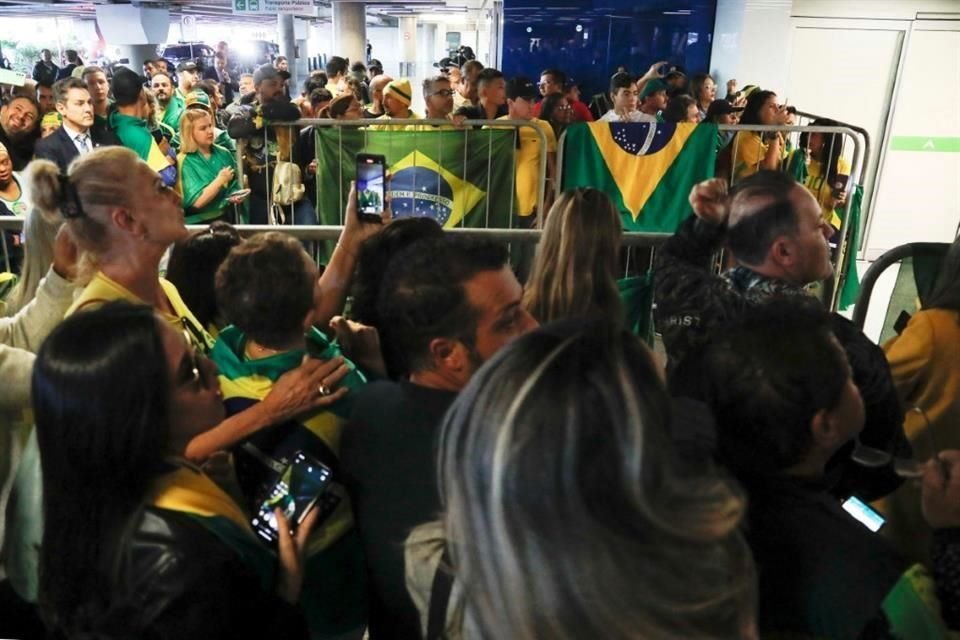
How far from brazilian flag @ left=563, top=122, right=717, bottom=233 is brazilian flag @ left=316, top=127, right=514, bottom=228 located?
0.47 m

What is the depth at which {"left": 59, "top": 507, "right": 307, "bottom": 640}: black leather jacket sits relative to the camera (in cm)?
117

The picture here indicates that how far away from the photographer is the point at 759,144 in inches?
204

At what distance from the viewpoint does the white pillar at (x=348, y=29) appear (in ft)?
64.6

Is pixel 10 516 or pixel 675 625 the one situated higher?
pixel 675 625

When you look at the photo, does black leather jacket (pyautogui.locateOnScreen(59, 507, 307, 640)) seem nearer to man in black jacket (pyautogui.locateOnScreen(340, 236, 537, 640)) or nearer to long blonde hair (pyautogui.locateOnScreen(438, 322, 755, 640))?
man in black jacket (pyautogui.locateOnScreen(340, 236, 537, 640))

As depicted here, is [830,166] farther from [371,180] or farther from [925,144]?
[371,180]

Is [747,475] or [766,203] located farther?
[766,203]

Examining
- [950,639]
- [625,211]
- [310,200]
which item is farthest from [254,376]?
[310,200]

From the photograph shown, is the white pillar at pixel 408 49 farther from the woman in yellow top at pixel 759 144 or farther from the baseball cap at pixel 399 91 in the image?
the woman in yellow top at pixel 759 144

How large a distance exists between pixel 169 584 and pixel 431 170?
3.80 meters

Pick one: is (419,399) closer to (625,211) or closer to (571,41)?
(625,211)

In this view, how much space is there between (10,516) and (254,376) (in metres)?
0.56

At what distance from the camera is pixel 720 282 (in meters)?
2.23

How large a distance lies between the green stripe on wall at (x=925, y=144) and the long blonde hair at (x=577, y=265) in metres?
6.63
